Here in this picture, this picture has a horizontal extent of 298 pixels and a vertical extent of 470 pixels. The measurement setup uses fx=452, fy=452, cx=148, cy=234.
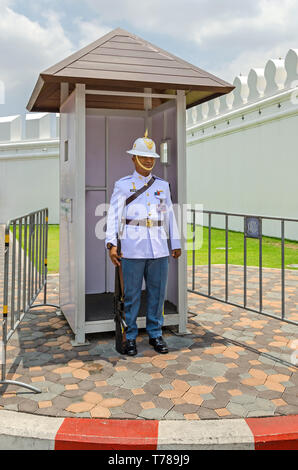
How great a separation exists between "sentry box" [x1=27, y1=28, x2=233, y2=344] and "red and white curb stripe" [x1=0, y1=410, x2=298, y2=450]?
5.47ft

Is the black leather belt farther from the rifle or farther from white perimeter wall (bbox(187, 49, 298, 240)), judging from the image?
white perimeter wall (bbox(187, 49, 298, 240))

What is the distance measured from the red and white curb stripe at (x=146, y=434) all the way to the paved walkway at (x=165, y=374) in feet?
0.42

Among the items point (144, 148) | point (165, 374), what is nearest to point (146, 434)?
point (165, 374)

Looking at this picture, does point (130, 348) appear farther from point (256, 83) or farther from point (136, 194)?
point (256, 83)

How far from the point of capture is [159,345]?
434 cm

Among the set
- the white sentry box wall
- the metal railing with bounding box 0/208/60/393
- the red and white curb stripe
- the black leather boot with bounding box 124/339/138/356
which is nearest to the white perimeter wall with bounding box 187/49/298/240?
the white sentry box wall

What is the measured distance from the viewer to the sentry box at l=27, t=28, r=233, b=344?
4340 mm

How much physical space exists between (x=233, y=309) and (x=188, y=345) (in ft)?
5.13

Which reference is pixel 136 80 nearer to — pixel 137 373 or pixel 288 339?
pixel 137 373

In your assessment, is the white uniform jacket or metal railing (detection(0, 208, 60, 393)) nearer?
the white uniform jacket

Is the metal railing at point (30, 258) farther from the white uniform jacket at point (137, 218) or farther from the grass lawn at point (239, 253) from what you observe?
the grass lawn at point (239, 253)

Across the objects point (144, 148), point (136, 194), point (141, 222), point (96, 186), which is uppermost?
point (144, 148)

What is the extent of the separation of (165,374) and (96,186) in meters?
2.85
